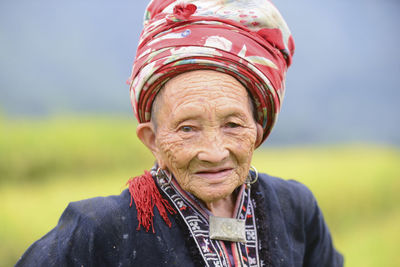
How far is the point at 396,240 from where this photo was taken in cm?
490

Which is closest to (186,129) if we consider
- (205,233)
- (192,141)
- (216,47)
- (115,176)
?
(192,141)

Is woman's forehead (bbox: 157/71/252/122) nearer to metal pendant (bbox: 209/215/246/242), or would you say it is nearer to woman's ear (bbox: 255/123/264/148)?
woman's ear (bbox: 255/123/264/148)

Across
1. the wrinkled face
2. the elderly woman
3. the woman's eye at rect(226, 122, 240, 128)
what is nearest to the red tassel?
the elderly woman

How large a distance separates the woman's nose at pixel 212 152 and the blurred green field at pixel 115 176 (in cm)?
273

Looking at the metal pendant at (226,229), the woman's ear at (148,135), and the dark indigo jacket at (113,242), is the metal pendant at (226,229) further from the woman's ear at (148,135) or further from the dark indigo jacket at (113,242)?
the woman's ear at (148,135)

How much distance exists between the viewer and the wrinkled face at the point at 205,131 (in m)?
1.70

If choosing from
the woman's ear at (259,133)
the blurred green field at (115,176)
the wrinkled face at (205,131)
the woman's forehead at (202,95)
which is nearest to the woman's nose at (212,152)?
the wrinkled face at (205,131)

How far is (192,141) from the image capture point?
1728 mm

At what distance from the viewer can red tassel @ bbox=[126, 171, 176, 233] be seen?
1.85 meters

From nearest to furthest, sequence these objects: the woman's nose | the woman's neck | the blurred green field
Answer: the woman's nose, the woman's neck, the blurred green field

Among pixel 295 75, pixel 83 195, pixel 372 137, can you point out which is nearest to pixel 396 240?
pixel 372 137

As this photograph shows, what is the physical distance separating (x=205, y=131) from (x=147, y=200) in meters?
0.43

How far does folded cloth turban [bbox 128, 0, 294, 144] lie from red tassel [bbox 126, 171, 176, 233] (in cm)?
28

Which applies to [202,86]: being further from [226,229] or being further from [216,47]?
[226,229]
